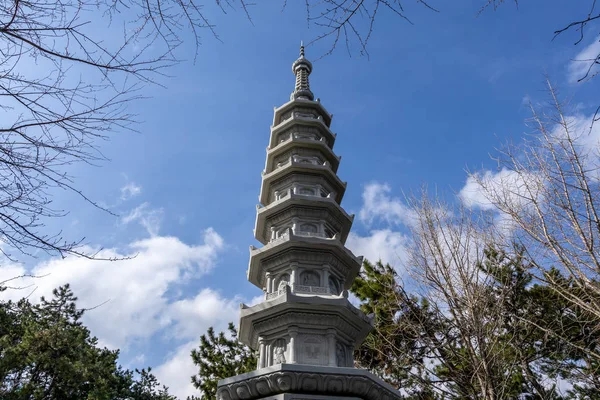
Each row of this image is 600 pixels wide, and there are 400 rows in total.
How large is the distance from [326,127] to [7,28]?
15239mm

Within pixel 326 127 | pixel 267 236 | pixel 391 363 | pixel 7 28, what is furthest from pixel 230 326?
pixel 7 28

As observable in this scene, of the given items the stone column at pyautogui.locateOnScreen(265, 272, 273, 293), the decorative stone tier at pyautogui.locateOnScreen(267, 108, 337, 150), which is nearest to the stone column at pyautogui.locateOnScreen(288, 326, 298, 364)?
the stone column at pyautogui.locateOnScreen(265, 272, 273, 293)

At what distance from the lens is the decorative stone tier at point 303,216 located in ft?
46.3

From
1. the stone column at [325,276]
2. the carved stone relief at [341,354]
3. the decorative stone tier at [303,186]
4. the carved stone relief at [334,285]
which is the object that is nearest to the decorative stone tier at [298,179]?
the decorative stone tier at [303,186]

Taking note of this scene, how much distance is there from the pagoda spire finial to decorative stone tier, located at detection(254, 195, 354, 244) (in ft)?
19.3

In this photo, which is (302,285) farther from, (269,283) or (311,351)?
(311,351)

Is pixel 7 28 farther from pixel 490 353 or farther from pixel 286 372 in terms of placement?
pixel 490 353

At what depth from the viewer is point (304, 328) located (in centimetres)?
1132

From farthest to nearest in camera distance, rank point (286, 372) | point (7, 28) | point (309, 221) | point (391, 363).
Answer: point (391, 363)
point (309, 221)
point (286, 372)
point (7, 28)

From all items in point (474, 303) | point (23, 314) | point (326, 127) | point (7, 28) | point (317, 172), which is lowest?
point (7, 28)

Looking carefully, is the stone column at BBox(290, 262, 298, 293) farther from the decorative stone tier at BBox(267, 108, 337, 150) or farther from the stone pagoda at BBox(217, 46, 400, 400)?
the decorative stone tier at BBox(267, 108, 337, 150)

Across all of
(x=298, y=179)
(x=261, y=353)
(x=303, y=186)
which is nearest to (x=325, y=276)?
(x=261, y=353)

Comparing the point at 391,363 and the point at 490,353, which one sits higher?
the point at 391,363

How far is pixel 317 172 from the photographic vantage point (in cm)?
1570
